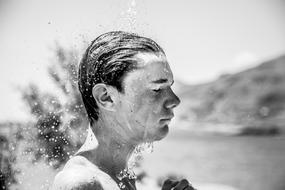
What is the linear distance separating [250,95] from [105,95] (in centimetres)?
13826

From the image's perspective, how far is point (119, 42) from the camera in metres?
1.84

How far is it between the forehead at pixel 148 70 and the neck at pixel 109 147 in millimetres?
254

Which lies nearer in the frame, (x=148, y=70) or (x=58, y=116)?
(x=148, y=70)

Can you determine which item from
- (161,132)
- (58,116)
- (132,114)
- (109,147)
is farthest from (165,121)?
(58,116)

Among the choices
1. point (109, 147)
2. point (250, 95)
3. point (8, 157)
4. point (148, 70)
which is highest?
point (148, 70)

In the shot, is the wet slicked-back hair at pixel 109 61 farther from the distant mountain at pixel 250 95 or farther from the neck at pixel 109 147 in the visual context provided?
the distant mountain at pixel 250 95

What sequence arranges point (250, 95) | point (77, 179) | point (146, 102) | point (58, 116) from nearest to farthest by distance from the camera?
point (77, 179) → point (146, 102) → point (58, 116) → point (250, 95)

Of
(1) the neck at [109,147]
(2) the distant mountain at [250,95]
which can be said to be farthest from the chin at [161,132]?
(2) the distant mountain at [250,95]

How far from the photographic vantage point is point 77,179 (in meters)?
1.54

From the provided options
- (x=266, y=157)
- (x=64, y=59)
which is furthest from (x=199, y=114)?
(x=64, y=59)

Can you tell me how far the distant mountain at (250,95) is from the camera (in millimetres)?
124200

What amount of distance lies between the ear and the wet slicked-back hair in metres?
0.03

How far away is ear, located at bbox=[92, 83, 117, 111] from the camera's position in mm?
1787

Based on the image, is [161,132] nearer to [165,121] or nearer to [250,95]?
[165,121]
